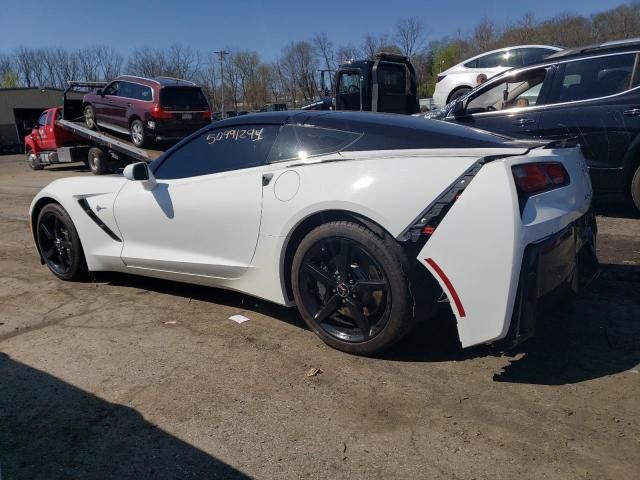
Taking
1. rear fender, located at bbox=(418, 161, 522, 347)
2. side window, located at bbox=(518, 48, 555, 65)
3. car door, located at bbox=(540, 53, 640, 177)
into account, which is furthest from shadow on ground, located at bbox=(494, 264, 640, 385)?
side window, located at bbox=(518, 48, 555, 65)

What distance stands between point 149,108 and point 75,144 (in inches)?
243

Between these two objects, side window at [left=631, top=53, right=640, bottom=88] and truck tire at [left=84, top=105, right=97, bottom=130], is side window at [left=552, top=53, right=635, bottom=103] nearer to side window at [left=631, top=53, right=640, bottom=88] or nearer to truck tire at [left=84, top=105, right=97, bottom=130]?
side window at [left=631, top=53, right=640, bottom=88]

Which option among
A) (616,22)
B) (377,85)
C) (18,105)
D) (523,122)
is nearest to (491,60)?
(377,85)

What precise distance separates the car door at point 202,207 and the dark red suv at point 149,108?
9.02 m

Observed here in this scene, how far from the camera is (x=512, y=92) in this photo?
7168 millimetres

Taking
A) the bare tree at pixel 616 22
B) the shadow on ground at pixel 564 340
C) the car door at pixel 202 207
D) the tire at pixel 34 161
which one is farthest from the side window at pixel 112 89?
the bare tree at pixel 616 22

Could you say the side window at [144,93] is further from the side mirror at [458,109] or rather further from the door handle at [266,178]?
the door handle at [266,178]

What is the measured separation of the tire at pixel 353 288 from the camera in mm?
2951

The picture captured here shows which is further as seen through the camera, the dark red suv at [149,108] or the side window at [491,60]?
the side window at [491,60]

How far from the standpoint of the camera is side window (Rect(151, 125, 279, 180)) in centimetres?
369

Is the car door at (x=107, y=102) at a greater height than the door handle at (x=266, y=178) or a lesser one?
greater

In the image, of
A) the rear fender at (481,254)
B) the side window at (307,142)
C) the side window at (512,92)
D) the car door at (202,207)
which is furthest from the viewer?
the side window at (512,92)

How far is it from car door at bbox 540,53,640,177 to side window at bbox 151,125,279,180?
398 cm

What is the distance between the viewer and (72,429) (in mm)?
2605
